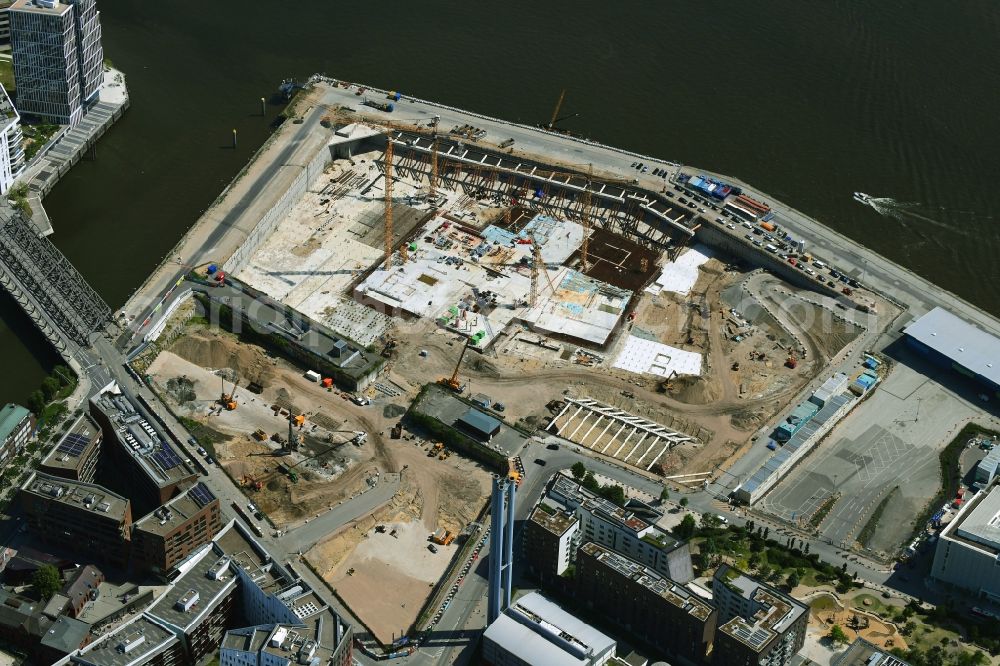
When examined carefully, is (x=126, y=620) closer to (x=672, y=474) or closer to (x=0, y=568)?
(x=0, y=568)

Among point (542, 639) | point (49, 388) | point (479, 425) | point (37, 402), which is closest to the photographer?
Result: point (542, 639)

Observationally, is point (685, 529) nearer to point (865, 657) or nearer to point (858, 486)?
point (858, 486)

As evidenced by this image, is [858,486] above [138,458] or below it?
above

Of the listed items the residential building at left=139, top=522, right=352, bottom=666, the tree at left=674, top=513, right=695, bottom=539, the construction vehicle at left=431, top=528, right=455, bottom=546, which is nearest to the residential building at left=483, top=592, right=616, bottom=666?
→ the residential building at left=139, top=522, right=352, bottom=666

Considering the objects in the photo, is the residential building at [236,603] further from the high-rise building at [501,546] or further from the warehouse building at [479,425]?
the warehouse building at [479,425]

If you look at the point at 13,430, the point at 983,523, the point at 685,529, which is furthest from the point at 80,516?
the point at 983,523

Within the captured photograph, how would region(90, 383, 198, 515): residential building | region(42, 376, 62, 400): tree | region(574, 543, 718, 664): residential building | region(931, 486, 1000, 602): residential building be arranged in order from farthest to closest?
Answer: region(42, 376, 62, 400): tree < region(90, 383, 198, 515): residential building < region(931, 486, 1000, 602): residential building < region(574, 543, 718, 664): residential building

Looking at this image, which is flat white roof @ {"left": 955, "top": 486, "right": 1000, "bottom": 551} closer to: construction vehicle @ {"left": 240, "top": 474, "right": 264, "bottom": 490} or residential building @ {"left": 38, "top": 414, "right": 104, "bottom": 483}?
construction vehicle @ {"left": 240, "top": 474, "right": 264, "bottom": 490}
